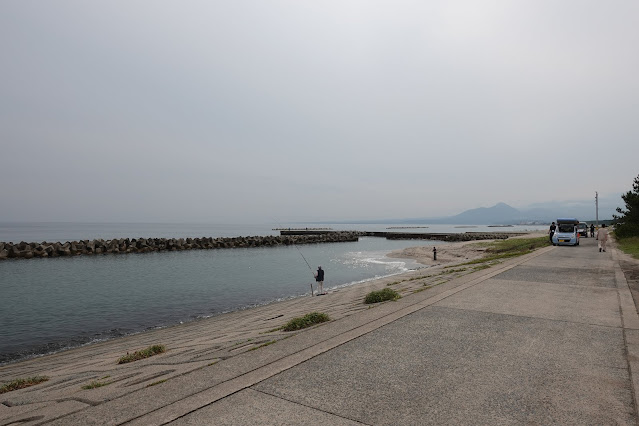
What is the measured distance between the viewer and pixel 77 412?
3.71 meters

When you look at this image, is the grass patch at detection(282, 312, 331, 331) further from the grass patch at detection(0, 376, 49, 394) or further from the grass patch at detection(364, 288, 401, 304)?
the grass patch at detection(0, 376, 49, 394)

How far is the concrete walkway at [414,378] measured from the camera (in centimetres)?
357

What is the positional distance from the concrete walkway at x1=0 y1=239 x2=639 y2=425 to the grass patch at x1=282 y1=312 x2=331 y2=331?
0.60 metres

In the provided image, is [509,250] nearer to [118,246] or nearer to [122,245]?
[118,246]

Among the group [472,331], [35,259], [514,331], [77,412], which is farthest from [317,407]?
[35,259]

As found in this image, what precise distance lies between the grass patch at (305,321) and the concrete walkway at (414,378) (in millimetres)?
600

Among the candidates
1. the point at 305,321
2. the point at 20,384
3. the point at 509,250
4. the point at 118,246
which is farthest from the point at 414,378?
the point at 118,246

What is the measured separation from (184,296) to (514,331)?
19469 millimetres

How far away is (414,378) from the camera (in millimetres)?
4449

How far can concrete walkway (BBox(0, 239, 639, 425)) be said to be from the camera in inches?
141

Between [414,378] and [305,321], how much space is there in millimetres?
3385

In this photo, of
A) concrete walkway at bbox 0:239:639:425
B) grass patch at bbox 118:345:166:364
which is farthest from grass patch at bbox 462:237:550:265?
grass patch at bbox 118:345:166:364

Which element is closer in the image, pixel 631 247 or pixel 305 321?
pixel 305 321

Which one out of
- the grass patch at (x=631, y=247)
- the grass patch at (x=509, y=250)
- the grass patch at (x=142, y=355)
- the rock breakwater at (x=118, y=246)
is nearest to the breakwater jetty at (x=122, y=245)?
the rock breakwater at (x=118, y=246)
